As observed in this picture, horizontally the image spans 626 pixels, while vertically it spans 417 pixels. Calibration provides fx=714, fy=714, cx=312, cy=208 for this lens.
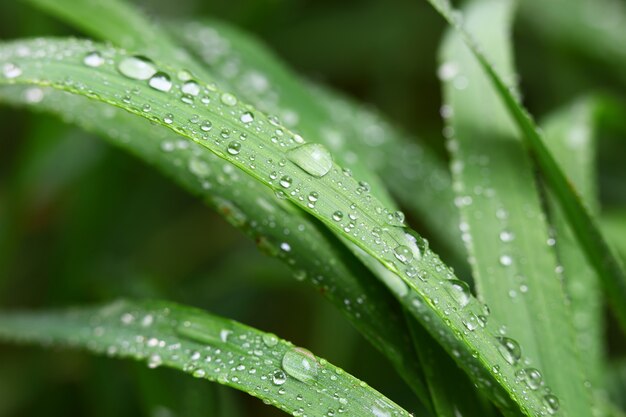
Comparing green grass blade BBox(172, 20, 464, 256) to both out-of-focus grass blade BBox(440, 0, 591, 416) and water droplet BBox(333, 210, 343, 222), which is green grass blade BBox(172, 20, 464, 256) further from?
water droplet BBox(333, 210, 343, 222)

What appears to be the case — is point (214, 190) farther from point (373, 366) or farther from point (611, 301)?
point (373, 366)

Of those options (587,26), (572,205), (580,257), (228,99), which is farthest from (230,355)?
(587,26)

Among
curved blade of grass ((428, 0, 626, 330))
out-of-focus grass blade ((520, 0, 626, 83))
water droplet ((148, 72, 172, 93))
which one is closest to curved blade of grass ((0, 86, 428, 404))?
water droplet ((148, 72, 172, 93))

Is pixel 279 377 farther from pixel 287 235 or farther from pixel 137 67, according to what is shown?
pixel 137 67

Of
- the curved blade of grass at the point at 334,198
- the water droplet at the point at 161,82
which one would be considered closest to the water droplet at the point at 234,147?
the curved blade of grass at the point at 334,198

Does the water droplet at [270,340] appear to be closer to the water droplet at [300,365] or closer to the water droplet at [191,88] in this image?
the water droplet at [300,365]
